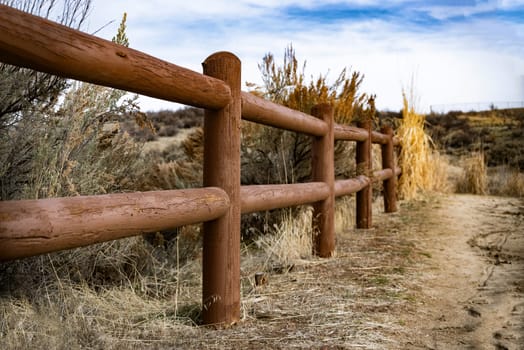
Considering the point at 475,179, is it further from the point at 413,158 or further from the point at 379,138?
the point at 379,138

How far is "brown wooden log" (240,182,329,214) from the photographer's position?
279 cm

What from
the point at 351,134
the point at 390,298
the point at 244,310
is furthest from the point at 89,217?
the point at 351,134

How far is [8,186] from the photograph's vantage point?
312 centimetres

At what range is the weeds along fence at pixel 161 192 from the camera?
59.9 inches

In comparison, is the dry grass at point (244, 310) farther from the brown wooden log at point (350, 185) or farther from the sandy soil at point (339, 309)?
the brown wooden log at point (350, 185)

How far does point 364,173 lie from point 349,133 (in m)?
0.86

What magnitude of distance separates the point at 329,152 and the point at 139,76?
2.57 m

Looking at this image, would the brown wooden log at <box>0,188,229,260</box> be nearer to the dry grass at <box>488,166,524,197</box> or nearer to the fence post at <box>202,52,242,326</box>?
the fence post at <box>202,52,242,326</box>

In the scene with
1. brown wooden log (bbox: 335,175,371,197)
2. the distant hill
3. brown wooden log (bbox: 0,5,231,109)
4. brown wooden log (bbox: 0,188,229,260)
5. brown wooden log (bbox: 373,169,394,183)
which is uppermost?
the distant hill

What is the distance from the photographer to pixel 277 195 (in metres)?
3.15

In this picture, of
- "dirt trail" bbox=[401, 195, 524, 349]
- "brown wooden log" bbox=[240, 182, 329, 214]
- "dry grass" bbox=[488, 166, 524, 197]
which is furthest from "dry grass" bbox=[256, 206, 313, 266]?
"dry grass" bbox=[488, 166, 524, 197]

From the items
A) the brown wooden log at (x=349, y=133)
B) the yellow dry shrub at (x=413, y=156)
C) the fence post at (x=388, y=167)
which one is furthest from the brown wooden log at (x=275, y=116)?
the yellow dry shrub at (x=413, y=156)

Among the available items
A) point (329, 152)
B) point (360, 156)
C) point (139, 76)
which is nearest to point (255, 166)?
point (360, 156)

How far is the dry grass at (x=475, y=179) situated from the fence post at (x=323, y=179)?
7.33 m
